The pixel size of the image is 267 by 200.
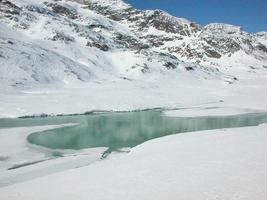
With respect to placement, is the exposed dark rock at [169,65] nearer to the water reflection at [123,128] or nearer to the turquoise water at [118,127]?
the turquoise water at [118,127]

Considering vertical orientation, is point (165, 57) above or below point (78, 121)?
above

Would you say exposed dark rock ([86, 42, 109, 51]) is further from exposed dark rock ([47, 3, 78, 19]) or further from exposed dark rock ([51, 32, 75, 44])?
exposed dark rock ([47, 3, 78, 19])

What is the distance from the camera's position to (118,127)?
44438mm

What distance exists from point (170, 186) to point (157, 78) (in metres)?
90.1

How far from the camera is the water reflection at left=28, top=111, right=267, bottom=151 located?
3291 cm

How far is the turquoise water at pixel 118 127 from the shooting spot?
33.0 m

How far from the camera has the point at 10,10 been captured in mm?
131000

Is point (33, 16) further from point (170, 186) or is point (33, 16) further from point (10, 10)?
point (170, 186)

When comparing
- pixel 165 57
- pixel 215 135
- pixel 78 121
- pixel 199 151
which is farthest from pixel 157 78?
pixel 199 151

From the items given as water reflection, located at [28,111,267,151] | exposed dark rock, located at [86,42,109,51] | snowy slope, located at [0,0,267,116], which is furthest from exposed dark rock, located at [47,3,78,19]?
water reflection, located at [28,111,267,151]

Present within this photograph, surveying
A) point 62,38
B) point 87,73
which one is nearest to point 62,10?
point 62,38

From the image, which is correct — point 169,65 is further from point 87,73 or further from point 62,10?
point 62,10

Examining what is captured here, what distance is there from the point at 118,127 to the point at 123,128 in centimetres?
114

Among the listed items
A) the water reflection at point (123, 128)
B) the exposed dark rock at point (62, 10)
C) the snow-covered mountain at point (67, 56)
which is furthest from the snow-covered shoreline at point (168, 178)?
the exposed dark rock at point (62, 10)
